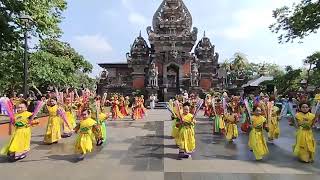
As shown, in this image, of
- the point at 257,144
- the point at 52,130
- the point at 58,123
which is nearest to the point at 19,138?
the point at 52,130

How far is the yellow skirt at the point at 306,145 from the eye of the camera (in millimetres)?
9859

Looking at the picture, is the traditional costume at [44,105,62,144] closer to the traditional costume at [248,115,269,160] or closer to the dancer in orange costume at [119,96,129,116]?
the traditional costume at [248,115,269,160]

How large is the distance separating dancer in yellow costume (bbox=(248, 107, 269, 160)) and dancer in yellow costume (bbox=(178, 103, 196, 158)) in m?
1.53

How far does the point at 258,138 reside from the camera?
10297mm

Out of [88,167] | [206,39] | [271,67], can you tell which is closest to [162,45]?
[206,39]

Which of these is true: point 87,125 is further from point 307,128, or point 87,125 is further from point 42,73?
point 42,73

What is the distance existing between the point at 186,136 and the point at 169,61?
43.0m

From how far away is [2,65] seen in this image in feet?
66.2

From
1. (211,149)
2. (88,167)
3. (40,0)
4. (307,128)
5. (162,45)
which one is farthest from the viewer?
(162,45)

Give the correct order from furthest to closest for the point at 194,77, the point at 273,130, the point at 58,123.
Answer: the point at 194,77 < the point at 273,130 < the point at 58,123

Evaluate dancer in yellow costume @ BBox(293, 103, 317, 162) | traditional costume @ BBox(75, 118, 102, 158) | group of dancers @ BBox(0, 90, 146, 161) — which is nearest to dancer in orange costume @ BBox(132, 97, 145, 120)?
group of dancers @ BBox(0, 90, 146, 161)

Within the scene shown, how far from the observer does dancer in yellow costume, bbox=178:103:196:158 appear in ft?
33.9

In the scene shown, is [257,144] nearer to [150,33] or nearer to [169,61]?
[169,61]

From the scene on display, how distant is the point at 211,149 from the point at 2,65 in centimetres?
1268
